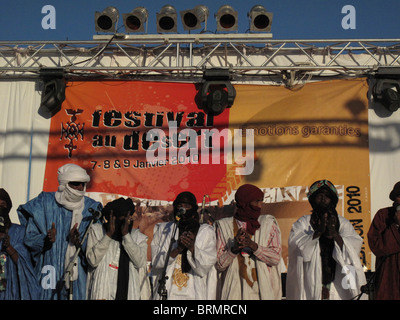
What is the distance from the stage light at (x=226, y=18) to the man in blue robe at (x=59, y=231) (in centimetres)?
251

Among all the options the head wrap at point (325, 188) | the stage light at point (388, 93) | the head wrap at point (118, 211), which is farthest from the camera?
the stage light at point (388, 93)

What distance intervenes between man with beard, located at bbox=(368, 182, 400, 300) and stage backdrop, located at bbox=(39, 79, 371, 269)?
63 cm

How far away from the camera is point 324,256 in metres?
6.24

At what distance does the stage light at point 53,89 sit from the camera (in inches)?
307

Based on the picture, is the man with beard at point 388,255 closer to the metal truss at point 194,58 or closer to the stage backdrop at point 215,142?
the stage backdrop at point 215,142

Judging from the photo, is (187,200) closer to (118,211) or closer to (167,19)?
(118,211)

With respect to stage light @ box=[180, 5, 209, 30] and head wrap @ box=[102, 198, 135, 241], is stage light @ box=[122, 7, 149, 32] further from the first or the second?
head wrap @ box=[102, 198, 135, 241]

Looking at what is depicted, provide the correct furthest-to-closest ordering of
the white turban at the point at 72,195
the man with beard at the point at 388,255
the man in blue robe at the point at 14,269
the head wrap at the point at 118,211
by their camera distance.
A: the white turban at the point at 72,195
the man in blue robe at the point at 14,269
the man with beard at the point at 388,255
the head wrap at the point at 118,211

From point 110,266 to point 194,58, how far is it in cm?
302

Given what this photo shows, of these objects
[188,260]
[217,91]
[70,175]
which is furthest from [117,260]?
[217,91]

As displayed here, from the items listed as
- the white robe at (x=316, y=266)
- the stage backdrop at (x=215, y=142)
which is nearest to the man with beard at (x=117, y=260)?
the stage backdrop at (x=215, y=142)

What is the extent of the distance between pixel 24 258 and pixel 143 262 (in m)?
1.38

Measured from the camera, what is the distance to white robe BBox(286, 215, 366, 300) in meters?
6.14
